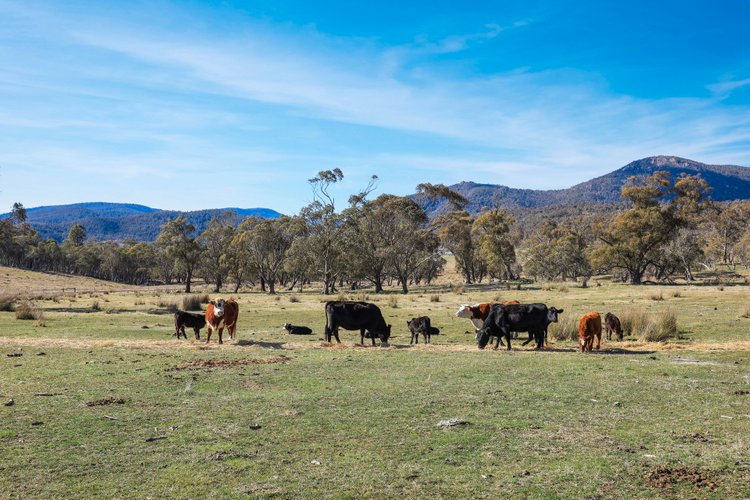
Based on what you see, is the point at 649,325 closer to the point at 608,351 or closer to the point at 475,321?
the point at 608,351

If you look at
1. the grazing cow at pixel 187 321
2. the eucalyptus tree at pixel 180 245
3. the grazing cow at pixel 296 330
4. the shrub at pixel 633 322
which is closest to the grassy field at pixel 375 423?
the grazing cow at pixel 187 321

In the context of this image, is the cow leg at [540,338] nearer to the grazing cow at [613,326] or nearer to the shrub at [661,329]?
the grazing cow at [613,326]

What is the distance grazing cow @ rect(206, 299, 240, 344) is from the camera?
19281 millimetres

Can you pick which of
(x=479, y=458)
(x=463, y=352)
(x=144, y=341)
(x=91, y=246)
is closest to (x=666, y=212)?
(x=463, y=352)

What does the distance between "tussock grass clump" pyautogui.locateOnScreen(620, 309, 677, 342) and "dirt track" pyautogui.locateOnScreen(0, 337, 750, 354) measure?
166 cm

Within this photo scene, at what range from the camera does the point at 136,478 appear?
6465 mm

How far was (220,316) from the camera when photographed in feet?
63.7

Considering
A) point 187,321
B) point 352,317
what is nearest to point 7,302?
point 187,321

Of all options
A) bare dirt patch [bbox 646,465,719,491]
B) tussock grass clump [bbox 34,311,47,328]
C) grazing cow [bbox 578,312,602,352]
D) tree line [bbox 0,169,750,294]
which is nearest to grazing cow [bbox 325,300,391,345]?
grazing cow [bbox 578,312,602,352]

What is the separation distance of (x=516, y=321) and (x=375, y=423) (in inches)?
404

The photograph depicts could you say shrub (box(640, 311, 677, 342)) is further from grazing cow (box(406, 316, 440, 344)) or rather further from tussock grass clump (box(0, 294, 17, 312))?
tussock grass clump (box(0, 294, 17, 312))

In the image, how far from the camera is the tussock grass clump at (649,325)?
64.9ft

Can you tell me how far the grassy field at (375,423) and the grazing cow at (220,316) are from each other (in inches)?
99.9

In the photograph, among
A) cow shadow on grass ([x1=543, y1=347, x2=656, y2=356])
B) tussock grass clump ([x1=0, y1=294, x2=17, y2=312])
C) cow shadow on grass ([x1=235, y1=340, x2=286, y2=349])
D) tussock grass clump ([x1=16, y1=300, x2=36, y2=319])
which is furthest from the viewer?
tussock grass clump ([x1=0, y1=294, x2=17, y2=312])
